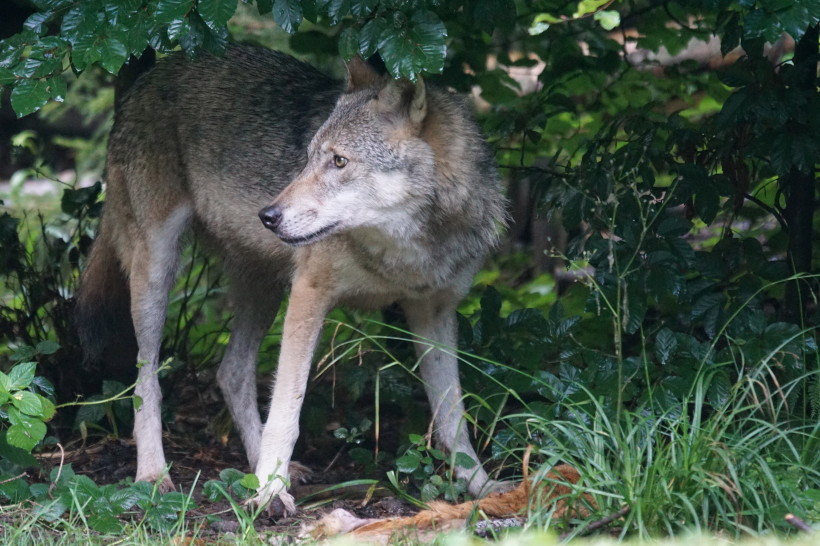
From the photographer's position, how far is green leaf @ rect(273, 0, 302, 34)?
2.80 m

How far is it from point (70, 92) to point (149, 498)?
392cm

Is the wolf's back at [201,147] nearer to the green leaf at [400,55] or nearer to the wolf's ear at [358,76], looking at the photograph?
the wolf's ear at [358,76]

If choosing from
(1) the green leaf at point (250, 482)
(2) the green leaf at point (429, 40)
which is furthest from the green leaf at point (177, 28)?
(1) the green leaf at point (250, 482)

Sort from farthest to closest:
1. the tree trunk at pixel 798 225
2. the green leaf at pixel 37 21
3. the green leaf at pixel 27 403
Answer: the tree trunk at pixel 798 225
the green leaf at pixel 27 403
the green leaf at pixel 37 21

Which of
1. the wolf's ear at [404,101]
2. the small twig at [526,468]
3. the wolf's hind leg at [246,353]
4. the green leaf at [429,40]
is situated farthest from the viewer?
the wolf's hind leg at [246,353]

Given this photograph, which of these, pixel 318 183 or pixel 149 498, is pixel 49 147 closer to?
pixel 318 183

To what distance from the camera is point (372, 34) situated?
2.82 metres

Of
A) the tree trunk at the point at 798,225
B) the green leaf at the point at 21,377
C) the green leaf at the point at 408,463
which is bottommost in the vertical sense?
the green leaf at the point at 408,463

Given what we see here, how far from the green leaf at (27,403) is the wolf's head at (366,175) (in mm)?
1115

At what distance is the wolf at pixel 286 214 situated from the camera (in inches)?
138

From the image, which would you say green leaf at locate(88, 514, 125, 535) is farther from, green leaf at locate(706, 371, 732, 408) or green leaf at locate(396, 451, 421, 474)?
green leaf at locate(706, 371, 732, 408)

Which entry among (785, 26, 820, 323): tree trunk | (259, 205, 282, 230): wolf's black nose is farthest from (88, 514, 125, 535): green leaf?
(785, 26, 820, 323): tree trunk

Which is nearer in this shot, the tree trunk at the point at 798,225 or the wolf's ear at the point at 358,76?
the wolf's ear at the point at 358,76

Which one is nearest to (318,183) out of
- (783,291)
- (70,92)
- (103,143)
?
(783,291)
